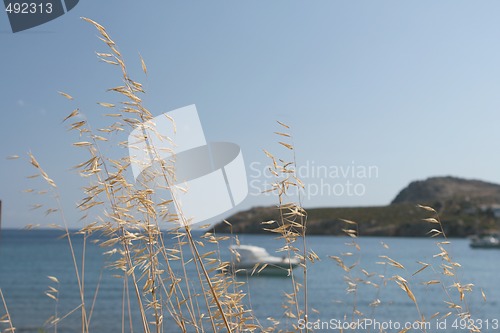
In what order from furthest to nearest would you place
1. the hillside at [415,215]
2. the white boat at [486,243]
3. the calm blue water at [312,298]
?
the hillside at [415,215]
the white boat at [486,243]
the calm blue water at [312,298]

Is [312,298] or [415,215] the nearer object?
[312,298]

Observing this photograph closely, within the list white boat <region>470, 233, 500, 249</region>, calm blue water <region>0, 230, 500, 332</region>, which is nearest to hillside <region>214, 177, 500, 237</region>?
white boat <region>470, 233, 500, 249</region>

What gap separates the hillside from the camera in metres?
95.1

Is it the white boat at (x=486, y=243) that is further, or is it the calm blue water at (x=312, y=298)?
the white boat at (x=486, y=243)

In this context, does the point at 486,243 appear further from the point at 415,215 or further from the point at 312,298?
the point at 312,298

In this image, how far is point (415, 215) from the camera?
9850 centimetres

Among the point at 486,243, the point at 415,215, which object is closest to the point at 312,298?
the point at 486,243

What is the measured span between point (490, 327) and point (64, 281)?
3229cm

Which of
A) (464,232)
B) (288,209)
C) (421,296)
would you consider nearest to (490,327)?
(421,296)

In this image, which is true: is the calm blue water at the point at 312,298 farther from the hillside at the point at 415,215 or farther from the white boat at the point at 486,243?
the hillside at the point at 415,215

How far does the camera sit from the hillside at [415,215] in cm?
9506

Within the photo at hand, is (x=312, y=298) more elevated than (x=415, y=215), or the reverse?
(x=312, y=298)

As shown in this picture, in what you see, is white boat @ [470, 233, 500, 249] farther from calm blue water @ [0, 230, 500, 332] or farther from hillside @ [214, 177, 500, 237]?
calm blue water @ [0, 230, 500, 332]

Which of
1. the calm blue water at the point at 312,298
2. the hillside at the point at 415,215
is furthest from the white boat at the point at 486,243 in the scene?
the calm blue water at the point at 312,298
